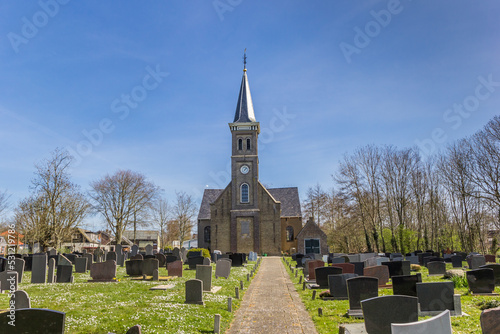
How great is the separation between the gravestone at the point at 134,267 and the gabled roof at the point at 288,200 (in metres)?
33.5

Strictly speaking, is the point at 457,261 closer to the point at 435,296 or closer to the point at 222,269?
the point at 222,269

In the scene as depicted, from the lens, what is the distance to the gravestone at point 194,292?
36.2 ft

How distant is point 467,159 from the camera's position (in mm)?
30656

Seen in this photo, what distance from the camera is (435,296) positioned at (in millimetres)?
9461

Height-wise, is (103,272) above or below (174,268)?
above

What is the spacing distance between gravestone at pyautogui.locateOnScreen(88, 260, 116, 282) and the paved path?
6325 millimetres

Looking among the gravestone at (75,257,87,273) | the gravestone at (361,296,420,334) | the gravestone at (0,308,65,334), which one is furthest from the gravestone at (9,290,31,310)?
the gravestone at (75,257,87,273)

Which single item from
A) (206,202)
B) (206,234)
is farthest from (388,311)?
(206,202)

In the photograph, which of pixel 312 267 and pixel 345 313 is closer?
pixel 345 313

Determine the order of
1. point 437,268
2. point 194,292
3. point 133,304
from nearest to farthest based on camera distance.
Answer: point 133,304 → point 194,292 → point 437,268

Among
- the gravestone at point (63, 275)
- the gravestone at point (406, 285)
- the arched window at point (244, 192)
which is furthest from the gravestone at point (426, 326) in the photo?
the arched window at point (244, 192)

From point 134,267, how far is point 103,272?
195 cm

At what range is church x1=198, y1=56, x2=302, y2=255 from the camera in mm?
45281

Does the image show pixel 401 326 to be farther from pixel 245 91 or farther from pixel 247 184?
pixel 245 91
